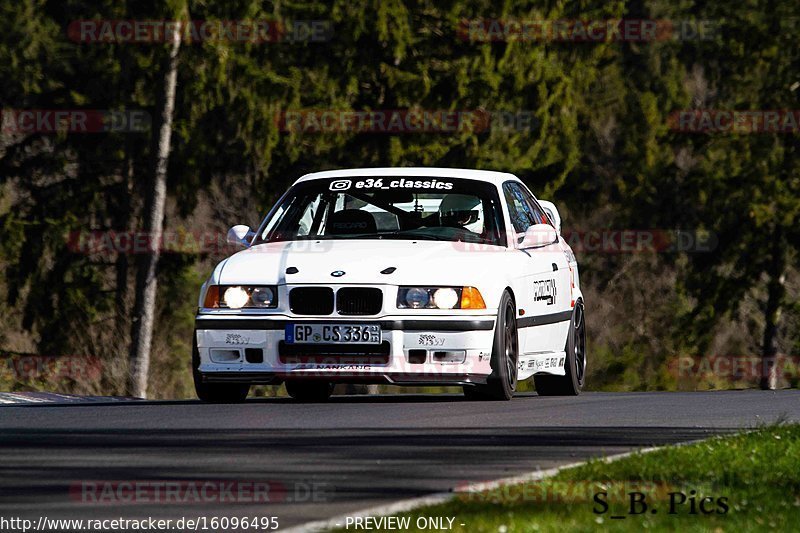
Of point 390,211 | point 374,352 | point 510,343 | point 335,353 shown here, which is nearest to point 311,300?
point 335,353

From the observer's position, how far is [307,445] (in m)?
9.91

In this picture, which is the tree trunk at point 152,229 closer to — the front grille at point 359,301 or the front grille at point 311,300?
the front grille at point 311,300

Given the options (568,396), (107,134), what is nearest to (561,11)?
(107,134)

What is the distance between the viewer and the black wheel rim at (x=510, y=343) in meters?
12.9

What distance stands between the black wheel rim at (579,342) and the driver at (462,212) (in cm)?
176

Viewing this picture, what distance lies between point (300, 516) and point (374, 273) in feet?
17.4

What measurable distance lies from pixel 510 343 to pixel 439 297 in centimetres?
84

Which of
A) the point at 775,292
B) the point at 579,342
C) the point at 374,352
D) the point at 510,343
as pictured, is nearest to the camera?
the point at 374,352

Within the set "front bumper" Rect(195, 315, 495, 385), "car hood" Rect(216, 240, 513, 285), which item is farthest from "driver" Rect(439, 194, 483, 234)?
"front bumper" Rect(195, 315, 495, 385)

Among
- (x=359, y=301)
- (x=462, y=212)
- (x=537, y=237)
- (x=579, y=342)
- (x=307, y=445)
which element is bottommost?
(x=579, y=342)

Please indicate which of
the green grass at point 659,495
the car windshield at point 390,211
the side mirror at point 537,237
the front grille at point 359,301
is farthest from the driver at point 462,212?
A: the green grass at point 659,495

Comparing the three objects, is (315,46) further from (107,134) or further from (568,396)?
(568,396)

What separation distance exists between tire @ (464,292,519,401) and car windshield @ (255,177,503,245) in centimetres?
76

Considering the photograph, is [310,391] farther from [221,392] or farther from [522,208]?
[522,208]
